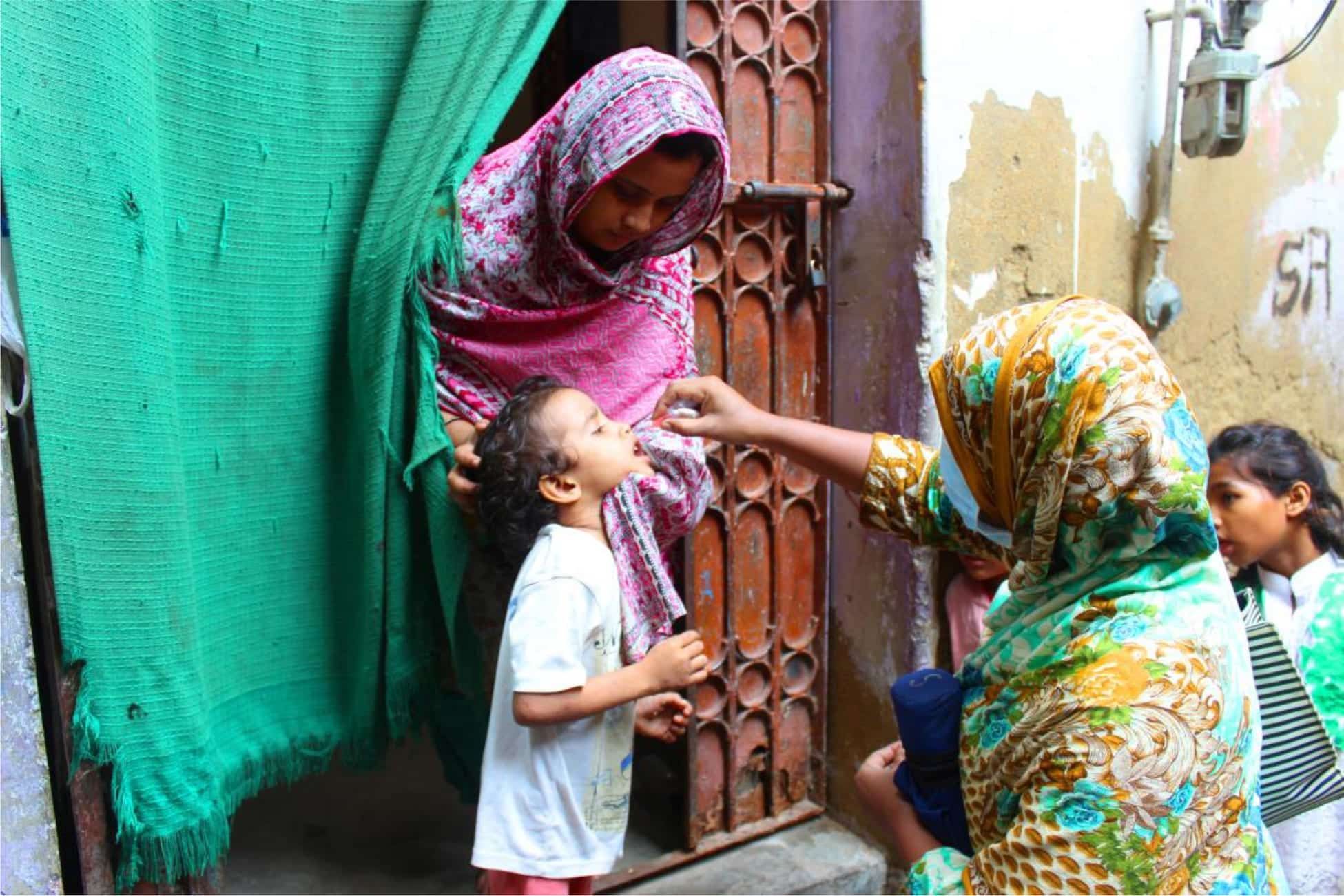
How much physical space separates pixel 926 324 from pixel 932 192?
1.04 feet

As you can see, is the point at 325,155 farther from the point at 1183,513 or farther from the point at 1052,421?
the point at 1183,513

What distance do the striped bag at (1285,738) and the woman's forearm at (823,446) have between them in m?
0.75

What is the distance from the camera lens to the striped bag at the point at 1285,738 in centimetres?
179

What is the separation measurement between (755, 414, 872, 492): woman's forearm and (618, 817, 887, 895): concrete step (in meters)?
1.22

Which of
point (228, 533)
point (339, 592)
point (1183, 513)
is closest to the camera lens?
point (1183, 513)

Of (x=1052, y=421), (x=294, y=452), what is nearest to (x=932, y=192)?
(x=1052, y=421)

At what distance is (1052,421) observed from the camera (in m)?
1.31

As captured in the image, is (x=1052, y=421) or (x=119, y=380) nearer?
(x=1052, y=421)

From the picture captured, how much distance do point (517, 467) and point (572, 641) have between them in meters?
0.31

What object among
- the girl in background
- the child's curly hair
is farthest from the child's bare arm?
the girl in background

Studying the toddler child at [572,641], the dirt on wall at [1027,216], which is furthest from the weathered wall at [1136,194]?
the toddler child at [572,641]

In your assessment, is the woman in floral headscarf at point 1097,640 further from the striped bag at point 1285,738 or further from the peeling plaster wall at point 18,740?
the peeling plaster wall at point 18,740

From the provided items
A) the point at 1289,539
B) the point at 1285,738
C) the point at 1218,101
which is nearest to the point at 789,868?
the point at 1285,738

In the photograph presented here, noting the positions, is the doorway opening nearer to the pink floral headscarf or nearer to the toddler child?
the pink floral headscarf
